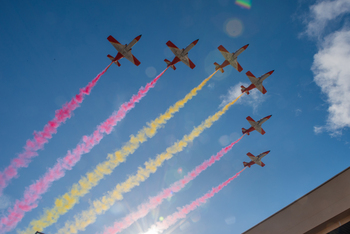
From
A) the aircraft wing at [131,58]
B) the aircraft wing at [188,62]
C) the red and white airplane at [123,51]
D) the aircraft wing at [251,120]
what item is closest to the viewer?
the red and white airplane at [123,51]

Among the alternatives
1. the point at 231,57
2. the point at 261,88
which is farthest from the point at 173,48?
the point at 261,88

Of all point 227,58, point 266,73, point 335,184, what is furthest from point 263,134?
point 335,184

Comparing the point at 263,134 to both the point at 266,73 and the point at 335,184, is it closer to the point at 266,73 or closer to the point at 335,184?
the point at 266,73

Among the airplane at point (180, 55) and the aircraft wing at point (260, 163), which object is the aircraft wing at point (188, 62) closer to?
the airplane at point (180, 55)

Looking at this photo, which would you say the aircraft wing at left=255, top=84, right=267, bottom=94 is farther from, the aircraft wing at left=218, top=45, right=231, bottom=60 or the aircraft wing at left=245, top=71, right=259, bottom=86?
the aircraft wing at left=218, top=45, right=231, bottom=60

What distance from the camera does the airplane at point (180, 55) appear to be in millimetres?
34562

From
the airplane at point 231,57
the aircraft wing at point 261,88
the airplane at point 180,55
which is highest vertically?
the airplane at point 180,55

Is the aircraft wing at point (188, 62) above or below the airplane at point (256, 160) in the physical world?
above

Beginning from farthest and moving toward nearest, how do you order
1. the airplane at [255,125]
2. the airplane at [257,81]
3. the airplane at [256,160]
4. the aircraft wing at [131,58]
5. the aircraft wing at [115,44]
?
1. the airplane at [256,160]
2. the airplane at [255,125]
3. the airplane at [257,81]
4. the aircraft wing at [131,58]
5. the aircraft wing at [115,44]

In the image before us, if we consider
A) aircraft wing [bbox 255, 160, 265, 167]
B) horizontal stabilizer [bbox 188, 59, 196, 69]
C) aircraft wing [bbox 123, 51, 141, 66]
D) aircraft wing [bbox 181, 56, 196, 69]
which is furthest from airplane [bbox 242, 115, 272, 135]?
aircraft wing [bbox 123, 51, 141, 66]

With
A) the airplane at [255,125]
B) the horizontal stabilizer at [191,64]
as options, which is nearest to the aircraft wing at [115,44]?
the horizontal stabilizer at [191,64]

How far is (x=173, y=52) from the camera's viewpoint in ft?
116

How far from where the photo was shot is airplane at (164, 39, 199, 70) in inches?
1361

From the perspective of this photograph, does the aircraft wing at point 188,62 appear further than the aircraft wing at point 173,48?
Yes
